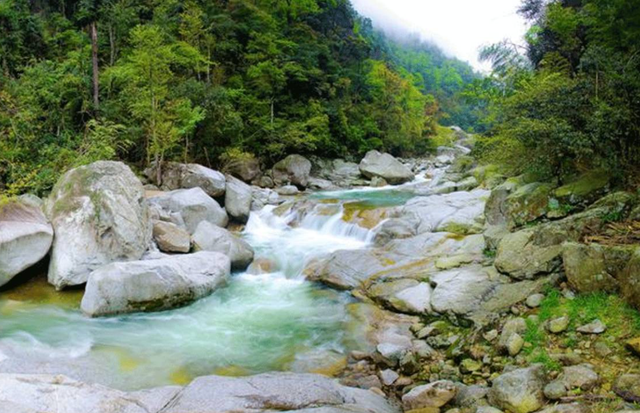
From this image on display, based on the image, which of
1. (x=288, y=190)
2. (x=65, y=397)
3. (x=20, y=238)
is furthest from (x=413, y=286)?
(x=288, y=190)

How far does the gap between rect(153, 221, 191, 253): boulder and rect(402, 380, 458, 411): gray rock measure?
23.8ft

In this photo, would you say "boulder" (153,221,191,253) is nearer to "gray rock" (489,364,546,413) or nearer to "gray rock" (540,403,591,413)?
"gray rock" (489,364,546,413)

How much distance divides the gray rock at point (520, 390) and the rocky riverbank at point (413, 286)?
0.01 metres

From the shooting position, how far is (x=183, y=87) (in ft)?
59.6

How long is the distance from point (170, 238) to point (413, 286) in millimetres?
6187

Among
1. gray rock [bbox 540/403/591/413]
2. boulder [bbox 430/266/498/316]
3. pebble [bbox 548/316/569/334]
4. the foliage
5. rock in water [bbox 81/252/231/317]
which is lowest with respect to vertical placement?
rock in water [bbox 81/252/231/317]

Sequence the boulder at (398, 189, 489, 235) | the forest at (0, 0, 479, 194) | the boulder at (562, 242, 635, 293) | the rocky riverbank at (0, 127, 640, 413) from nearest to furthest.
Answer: the rocky riverbank at (0, 127, 640, 413), the boulder at (562, 242, 635, 293), the boulder at (398, 189, 489, 235), the forest at (0, 0, 479, 194)

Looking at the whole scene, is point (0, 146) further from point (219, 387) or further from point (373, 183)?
point (373, 183)

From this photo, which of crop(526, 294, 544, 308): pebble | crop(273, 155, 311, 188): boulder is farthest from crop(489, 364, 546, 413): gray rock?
crop(273, 155, 311, 188): boulder

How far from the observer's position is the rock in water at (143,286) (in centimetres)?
745

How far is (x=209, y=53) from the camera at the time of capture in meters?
22.2

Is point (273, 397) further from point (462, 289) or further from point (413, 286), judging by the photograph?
point (413, 286)

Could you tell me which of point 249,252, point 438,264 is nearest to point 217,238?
point 249,252

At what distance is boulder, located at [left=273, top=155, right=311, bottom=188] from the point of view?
22672 mm
